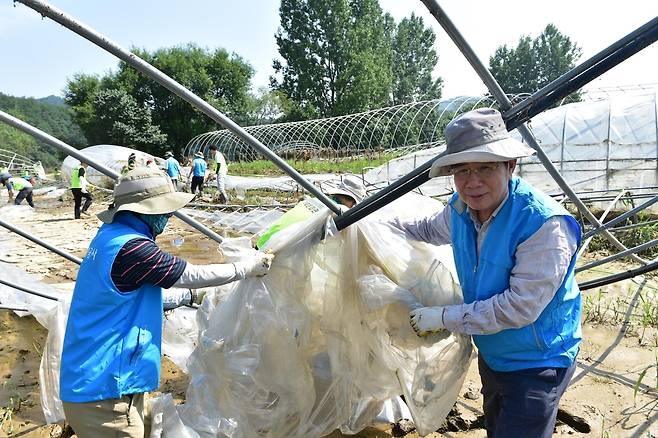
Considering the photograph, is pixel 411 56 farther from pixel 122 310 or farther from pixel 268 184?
pixel 122 310

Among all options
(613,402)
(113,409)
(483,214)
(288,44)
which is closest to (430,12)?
(483,214)

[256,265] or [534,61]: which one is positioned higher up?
[534,61]

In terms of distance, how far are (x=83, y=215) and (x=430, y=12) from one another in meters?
10.6

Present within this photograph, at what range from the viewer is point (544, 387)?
1.32 metres

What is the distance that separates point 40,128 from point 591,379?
41.6 meters

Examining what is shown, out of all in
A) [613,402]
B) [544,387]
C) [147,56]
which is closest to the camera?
[544,387]

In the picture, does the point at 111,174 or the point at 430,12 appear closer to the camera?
the point at 430,12

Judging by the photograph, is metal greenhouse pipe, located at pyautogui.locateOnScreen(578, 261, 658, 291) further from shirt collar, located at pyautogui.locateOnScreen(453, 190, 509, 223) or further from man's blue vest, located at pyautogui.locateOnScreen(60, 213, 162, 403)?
man's blue vest, located at pyautogui.locateOnScreen(60, 213, 162, 403)

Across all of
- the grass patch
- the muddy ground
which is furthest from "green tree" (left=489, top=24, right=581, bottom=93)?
the muddy ground

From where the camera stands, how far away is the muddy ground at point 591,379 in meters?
2.21

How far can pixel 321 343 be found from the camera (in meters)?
1.91

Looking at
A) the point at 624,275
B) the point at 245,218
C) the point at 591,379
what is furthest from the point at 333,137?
the point at 591,379

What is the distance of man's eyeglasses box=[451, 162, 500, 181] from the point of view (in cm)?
127

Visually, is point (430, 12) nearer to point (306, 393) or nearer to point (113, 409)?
point (306, 393)
